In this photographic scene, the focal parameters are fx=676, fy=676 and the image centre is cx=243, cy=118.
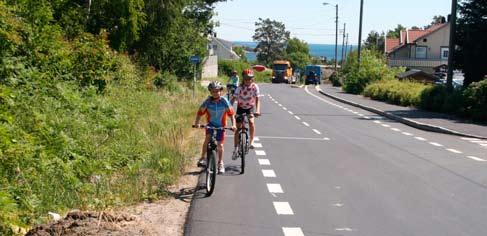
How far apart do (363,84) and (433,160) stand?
131ft

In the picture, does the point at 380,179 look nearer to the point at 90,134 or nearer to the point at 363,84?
the point at 90,134

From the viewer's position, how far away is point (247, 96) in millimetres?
13305

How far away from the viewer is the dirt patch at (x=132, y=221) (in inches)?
255

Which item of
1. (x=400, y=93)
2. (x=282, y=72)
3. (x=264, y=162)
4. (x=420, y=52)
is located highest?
(x=420, y=52)

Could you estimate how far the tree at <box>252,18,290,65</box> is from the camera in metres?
171

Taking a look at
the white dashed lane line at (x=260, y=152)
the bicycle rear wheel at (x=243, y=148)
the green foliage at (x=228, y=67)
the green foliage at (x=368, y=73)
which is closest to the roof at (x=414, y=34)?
the green foliage at (x=228, y=67)

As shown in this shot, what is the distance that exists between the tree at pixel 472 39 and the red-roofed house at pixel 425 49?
55.4 meters

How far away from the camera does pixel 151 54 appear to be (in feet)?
127

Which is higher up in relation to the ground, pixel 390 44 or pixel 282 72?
pixel 390 44

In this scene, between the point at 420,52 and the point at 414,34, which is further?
the point at 414,34

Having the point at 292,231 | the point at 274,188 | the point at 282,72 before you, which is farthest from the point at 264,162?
the point at 282,72

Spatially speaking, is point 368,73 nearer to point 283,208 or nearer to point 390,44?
point 283,208

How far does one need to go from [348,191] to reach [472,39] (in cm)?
2556

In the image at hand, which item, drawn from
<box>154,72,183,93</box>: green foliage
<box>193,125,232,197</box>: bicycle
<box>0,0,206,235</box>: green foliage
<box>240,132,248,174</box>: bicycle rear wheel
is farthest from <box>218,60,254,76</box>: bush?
<box>193,125,232,197</box>: bicycle
